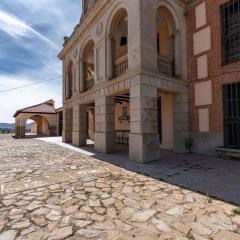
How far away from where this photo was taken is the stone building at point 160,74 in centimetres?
833

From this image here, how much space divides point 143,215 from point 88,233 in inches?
40.1

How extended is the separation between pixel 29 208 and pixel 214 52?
9214 mm

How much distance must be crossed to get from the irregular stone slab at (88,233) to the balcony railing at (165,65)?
8071 millimetres

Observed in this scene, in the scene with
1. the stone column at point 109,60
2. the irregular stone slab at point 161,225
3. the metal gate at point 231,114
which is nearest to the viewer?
the irregular stone slab at point 161,225

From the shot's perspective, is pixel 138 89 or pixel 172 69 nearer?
pixel 138 89

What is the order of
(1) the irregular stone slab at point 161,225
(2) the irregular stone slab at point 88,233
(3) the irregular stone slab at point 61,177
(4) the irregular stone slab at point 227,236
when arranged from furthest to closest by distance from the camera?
(3) the irregular stone slab at point 61,177 → (1) the irregular stone slab at point 161,225 → (2) the irregular stone slab at point 88,233 → (4) the irregular stone slab at point 227,236

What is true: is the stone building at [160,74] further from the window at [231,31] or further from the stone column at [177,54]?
the window at [231,31]

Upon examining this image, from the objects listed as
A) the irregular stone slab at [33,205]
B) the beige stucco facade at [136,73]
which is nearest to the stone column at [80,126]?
the beige stucco facade at [136,73]

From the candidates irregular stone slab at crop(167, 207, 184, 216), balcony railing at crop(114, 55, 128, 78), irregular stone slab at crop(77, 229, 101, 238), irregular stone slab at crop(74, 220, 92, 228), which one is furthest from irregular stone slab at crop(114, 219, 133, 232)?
balcony railing at crop(114, 55, 128, 78)

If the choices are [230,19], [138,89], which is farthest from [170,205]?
[230,19]

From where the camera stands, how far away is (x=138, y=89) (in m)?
8.16

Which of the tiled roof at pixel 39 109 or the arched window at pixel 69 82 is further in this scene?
the tiled roof at pixel 39 109

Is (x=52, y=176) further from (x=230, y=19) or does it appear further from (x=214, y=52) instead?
(x=230, y=19)

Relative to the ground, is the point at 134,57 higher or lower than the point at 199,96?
higher
